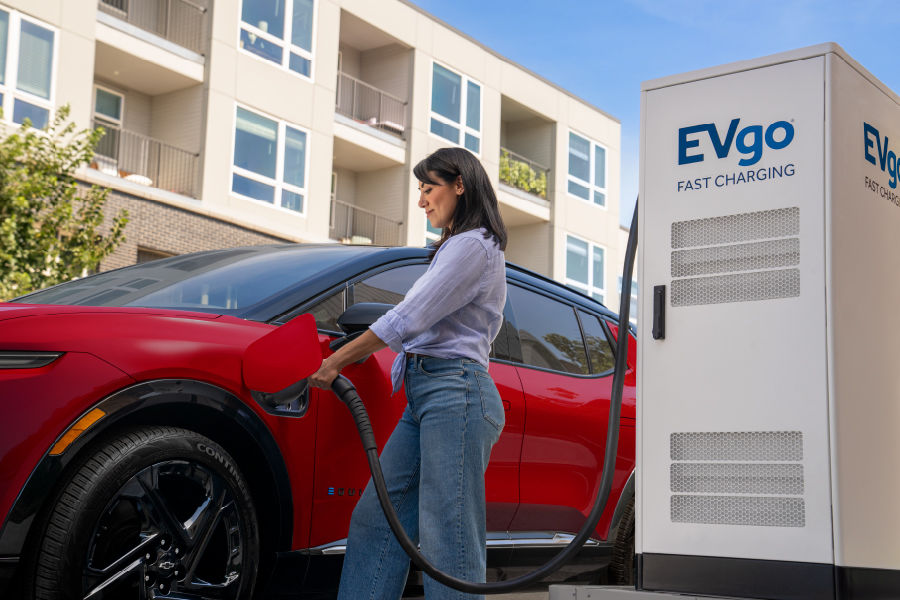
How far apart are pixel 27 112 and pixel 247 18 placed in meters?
5.75

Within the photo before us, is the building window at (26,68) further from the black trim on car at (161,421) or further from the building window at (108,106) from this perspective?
the black trim on car at (161,421)

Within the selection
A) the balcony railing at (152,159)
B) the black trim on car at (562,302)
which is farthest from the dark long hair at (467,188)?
the balcony railing at (152,159)

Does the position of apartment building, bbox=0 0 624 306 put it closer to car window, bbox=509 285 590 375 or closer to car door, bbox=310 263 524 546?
car window, bbox=509 285 590 375

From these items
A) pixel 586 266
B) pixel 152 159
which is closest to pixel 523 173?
pixel 586 266

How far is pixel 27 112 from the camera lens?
698 inches

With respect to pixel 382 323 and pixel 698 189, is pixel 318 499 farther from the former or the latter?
pixel 698 189

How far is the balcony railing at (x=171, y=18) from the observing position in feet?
69.2

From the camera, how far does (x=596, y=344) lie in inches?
217

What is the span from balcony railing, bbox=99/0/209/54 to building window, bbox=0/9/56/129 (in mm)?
2990

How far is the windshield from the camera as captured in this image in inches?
157

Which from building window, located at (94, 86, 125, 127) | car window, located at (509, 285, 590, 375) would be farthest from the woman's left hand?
building window, located at (94, 86, 125, 127)

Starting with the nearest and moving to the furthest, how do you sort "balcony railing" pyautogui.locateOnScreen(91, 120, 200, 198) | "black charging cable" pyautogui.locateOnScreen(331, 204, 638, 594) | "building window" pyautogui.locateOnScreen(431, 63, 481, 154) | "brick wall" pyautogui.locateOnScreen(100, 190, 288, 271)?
"black charging cable" pyautogui.locateOnScreen(331, 204, 638, 594) < "brick wall" pyautogui.locateOnScreen(100, 190, 288, 271) < "balcony railing" pyautogui.locateOnScreen(91, 120, 200, 198) < "building window" pyautogui.locateOnScreen(431, 63, 481, 154)

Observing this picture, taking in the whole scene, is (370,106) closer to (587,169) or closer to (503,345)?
(587,169)

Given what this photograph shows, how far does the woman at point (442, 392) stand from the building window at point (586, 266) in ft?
91.1
